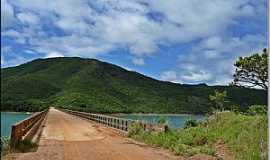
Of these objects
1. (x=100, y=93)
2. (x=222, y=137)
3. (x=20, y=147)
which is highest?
(x=100, y=93)

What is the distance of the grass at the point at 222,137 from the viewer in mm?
12016

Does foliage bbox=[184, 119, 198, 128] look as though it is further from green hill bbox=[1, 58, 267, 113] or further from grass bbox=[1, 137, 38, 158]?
green hill bbox=[1, 58, 267, 113]

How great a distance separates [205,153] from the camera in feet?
42.2

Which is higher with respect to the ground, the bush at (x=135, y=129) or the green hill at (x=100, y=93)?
the green hill at (x=100, y=93)

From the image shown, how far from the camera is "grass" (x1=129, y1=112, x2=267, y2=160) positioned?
12016mm

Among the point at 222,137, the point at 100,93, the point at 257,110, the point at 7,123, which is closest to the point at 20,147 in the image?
the point at 222,137

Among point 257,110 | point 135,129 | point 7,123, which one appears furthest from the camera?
point 7,123

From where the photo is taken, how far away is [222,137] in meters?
15.0

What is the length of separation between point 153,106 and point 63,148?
411 feet

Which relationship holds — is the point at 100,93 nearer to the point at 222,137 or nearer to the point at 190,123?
the point at 190,123

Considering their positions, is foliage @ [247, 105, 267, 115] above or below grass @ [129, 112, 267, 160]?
above

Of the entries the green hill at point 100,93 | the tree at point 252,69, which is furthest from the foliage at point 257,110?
the green hill at point 100,93

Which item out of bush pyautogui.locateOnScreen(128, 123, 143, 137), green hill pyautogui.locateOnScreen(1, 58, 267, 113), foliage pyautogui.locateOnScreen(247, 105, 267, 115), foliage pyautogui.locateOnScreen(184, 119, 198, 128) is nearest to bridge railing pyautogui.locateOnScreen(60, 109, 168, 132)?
bush pyautogui.locateOnScreen(128, 123, 143, 137)

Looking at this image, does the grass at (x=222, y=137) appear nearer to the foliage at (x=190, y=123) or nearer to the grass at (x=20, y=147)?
the foliage at (x=190, y=123)
